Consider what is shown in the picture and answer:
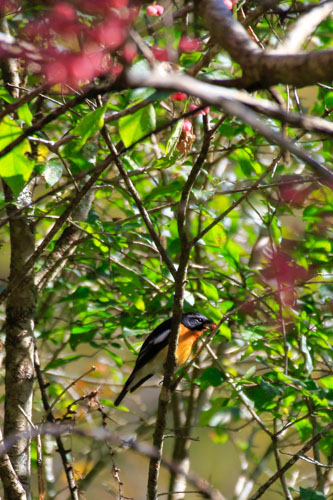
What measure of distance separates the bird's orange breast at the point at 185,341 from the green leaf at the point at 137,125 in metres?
3.36

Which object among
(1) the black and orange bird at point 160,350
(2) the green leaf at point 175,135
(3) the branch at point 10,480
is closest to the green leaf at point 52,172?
(2) the green leaf at point 175,135

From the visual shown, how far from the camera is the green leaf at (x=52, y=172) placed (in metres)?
2.87

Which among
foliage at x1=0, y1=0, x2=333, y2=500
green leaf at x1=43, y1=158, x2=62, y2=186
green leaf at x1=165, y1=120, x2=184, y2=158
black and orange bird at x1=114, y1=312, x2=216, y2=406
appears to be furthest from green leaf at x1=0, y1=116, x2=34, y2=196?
black and orange bird at x1=114, y1=312, x2=216, y2=406

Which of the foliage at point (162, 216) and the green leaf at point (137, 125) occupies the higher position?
the foliage at point (162, 216)

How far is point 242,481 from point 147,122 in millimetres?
4704

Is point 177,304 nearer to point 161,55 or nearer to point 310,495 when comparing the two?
point 161,55

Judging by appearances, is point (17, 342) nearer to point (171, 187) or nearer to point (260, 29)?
point (171, 187)

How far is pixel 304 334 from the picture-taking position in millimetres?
4125

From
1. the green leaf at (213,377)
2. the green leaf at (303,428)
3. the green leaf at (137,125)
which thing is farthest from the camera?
the green leaf at (303,428)

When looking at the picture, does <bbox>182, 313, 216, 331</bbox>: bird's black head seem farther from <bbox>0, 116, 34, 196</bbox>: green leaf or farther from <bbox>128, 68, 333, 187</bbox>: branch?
<bbox>128, 68, 333, 187</bbox>: branch

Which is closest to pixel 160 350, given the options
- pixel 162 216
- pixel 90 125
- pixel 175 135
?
pixel 162 216

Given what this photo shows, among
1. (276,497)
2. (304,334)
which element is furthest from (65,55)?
(276,497)

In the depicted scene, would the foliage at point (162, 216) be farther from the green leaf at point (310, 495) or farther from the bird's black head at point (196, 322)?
the bird's black head at point (196, 322)

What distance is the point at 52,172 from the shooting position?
9.61ft
